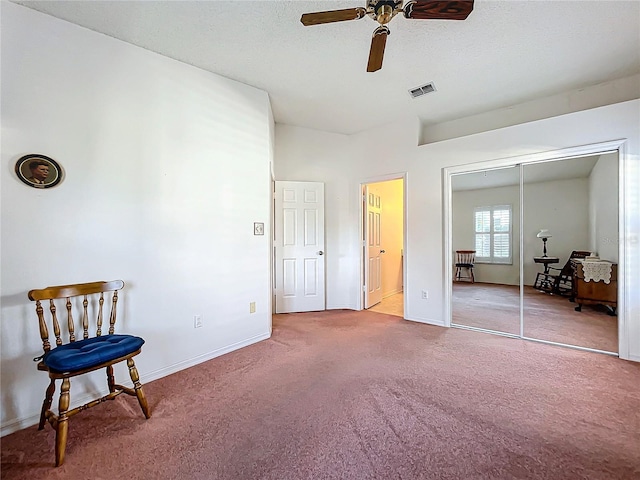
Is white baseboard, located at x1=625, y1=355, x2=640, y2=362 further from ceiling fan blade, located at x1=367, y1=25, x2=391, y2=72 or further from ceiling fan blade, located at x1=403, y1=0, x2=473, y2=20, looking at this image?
ceiling fan blade, located at x1=367, y1=25, x2=391, y2=72

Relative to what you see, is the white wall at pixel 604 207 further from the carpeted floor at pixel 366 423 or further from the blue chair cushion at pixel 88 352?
the blue chair cushion at pixel 88 352

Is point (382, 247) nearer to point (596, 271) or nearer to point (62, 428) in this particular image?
point (596, 271)

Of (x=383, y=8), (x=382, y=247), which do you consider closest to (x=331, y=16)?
(x=383, y=8)

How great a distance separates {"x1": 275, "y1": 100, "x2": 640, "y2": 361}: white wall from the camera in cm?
264

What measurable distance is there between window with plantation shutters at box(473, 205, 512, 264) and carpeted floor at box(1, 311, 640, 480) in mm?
1311

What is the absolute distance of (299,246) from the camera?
14.1 ft

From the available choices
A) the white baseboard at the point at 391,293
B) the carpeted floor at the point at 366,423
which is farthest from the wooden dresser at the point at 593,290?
the white baseboard at the point at 391,293

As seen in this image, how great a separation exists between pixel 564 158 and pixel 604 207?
62 cm

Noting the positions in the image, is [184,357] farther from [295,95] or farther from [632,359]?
[632,359]

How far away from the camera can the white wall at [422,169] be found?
8.66 feet

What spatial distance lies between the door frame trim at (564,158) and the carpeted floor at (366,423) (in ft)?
1.56

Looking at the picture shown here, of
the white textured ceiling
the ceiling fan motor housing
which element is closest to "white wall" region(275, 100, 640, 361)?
the white textured ceiling

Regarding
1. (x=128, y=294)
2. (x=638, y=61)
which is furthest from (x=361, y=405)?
(x=638, y=61)

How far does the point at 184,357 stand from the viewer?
2.56m
